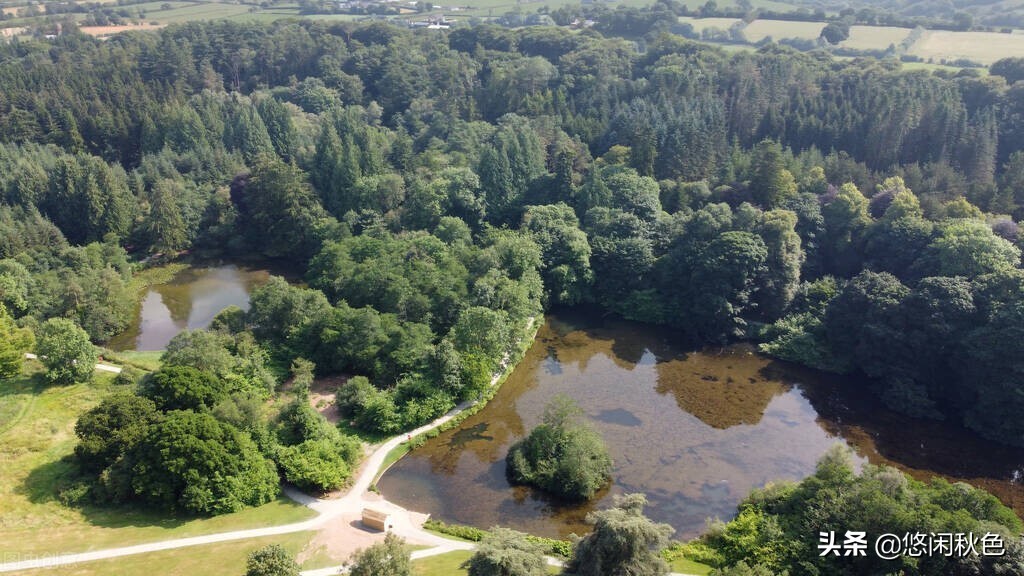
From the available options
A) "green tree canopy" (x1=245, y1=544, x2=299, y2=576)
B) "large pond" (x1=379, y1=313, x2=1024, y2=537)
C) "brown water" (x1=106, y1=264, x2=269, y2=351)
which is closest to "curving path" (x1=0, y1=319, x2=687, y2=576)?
"large pond" (x1=379, y1=313, x2=1024, y2=537)

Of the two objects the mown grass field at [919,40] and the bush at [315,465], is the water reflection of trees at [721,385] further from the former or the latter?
the mown grass field at [919,40]

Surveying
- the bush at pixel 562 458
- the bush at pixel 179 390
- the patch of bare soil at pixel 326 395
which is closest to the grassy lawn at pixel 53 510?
the bush at pixel 179 390

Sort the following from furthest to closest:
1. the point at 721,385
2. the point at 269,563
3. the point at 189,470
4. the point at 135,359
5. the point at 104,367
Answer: the point at 721,385, the point at 135,359, the point at 104,367, the point at 189,470, the point at 269,563

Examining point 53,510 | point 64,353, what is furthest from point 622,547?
point 64,353

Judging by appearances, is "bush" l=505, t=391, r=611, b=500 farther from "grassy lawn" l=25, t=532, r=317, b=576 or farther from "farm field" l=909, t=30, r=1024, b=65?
Answer: "farm field" l=909, t=30, r=1024, b=65

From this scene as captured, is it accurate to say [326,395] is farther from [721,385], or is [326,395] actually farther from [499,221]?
[499,221]

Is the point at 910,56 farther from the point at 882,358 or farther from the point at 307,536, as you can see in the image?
the point at 307,536

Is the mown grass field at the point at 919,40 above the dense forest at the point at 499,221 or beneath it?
above
